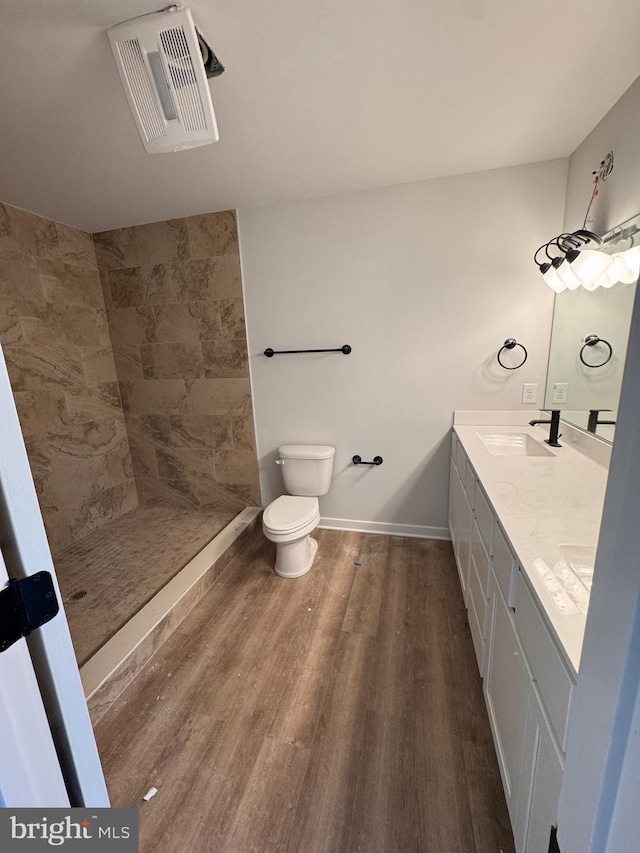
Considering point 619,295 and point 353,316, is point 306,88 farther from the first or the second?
point 619,295

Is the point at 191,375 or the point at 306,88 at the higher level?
the point at 306,88

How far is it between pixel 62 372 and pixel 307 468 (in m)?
1.91

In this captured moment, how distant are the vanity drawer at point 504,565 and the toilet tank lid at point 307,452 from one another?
1.36 meters

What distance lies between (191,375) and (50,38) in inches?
71.7

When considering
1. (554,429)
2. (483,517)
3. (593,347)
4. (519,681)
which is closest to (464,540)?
(483,517)

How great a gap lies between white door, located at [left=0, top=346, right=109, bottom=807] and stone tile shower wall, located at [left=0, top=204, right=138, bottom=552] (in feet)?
7.33

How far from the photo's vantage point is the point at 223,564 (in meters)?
2.25

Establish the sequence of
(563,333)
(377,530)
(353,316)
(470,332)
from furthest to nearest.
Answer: (377,530), (353,316), (470,332), (563,333)

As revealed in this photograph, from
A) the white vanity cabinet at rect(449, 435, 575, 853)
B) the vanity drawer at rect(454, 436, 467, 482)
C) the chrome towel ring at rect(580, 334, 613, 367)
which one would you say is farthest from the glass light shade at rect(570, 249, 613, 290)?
the white vanity cabinet at rect(449, 435, 575, 853)

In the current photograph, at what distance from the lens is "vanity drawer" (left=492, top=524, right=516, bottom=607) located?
98 centimetres

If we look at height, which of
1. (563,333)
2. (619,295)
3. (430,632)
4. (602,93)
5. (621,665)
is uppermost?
(602,93)

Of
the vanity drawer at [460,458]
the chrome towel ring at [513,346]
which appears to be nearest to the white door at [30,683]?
the vanity drawer at [460,458]

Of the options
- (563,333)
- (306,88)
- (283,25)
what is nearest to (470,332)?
(563,333)

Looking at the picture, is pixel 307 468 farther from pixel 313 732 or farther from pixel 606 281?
pixel 606 281
